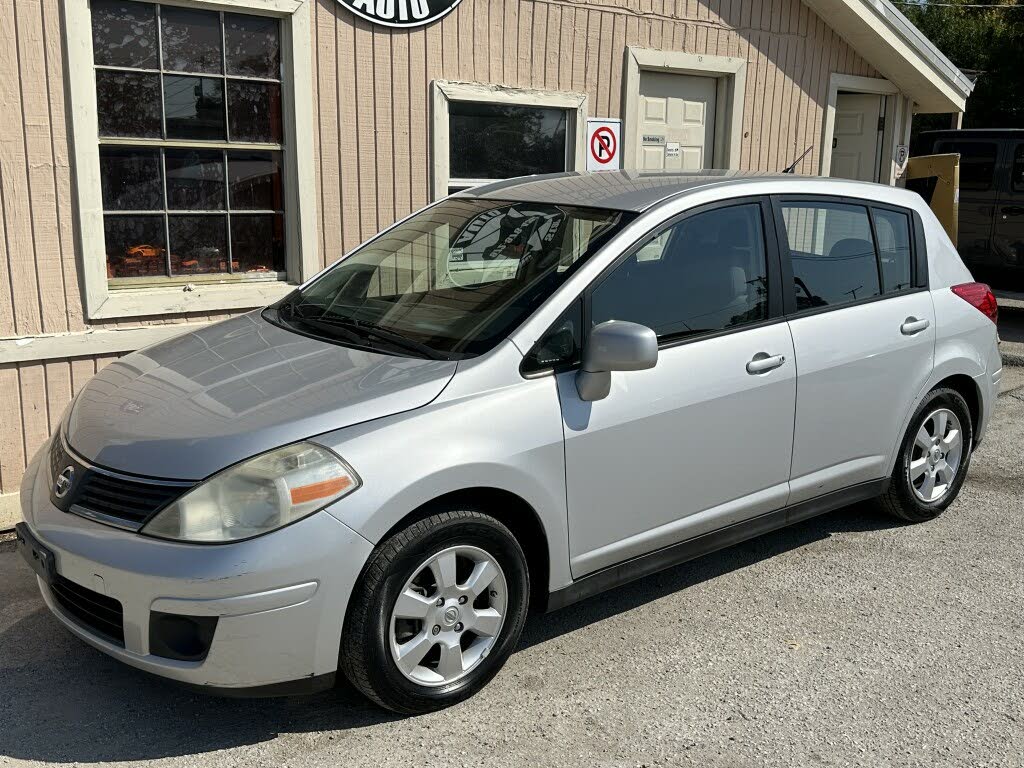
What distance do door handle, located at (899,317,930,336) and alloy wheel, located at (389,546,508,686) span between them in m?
2.38

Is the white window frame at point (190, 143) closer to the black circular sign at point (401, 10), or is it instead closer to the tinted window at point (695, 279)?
the black circular sign at point (401, 10)

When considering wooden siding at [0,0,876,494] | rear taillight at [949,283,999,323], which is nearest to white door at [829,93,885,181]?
→ wooden siding at [0,0,876,494]

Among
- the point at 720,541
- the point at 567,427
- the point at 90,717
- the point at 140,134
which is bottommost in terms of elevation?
the point at 90,717

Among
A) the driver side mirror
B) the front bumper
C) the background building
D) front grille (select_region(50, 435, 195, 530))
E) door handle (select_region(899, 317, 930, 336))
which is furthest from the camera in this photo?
the background building

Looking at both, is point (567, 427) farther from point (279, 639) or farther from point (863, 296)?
point (863, 296)

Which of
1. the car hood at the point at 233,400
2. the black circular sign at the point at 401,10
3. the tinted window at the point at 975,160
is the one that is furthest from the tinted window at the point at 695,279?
the tinted window at the point at 975,160

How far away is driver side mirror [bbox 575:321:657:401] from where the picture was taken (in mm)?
3338

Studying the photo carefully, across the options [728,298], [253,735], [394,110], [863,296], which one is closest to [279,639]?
[253,735]

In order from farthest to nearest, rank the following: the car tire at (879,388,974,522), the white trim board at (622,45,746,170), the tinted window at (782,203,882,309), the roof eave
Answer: the roof eave < the white trim board at (622,45,746,170) < the car tire at (879,388,974,522) < the tinted window at (782,203,882,309)

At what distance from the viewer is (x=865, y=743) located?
3.20 metres

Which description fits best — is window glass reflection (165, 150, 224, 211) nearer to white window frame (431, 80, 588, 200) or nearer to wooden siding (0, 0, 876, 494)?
wooden siding (0, 0, 876, 494)

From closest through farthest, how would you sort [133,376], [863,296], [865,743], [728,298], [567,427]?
1. [865,743]
2. [567,427]
3. [133,376]
4. [728,298]
5. [863,296]

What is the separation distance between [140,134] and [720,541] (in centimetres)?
376

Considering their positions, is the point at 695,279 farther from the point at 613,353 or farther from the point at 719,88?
the point at 719,88
